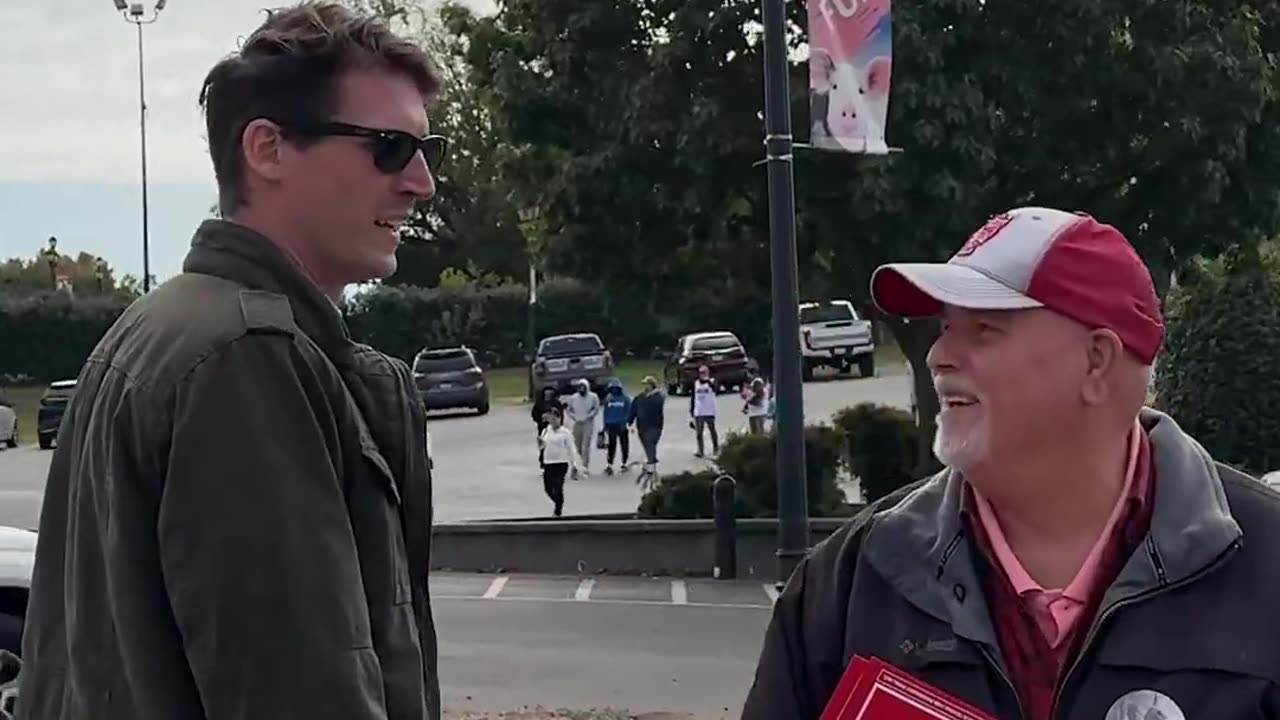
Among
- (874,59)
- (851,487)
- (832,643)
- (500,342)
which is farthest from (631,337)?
(832,643)

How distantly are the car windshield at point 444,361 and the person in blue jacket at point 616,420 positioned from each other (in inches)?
450

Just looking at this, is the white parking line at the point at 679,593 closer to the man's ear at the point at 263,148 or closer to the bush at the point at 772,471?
the bush at the point at 772,471

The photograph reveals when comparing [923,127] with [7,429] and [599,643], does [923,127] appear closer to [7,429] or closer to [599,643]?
[599,643]

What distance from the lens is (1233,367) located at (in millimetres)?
18016

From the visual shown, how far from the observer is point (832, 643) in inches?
101

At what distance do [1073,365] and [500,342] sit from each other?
57465mm

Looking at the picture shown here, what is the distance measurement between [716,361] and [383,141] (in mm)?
39903

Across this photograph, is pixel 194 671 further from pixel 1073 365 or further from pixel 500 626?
pixel 500 626

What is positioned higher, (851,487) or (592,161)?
(592,161)

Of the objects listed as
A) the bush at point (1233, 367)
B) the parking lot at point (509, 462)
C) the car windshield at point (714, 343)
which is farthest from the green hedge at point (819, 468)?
the car windshield at point (714, 343)

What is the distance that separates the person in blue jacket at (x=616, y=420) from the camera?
28047mm

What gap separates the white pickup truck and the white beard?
134 ft

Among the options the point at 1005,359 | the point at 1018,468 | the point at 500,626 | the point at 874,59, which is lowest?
the point at 500,626

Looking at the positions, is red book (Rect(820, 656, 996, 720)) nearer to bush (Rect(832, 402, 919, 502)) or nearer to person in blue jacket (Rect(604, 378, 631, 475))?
bush (Rect(832, 402, 919, 502))
